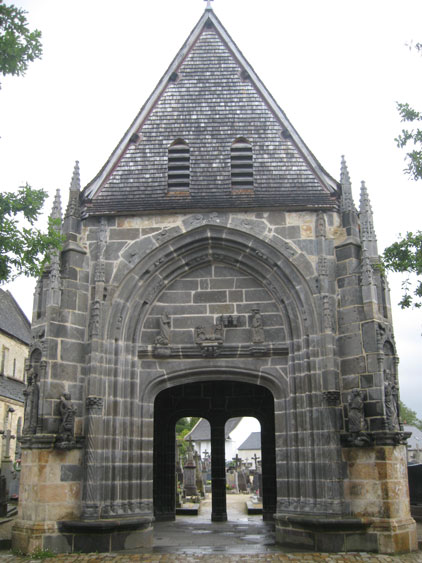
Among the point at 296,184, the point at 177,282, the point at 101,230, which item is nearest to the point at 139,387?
the point at 177,282

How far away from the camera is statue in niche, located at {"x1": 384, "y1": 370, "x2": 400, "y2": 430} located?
10.9 meters

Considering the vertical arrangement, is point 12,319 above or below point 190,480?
above

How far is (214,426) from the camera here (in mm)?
17484

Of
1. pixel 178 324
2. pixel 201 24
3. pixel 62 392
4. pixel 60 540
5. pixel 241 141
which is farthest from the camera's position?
pixel 201 24

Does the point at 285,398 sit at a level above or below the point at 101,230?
below

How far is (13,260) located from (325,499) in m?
6.45

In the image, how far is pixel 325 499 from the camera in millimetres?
10625

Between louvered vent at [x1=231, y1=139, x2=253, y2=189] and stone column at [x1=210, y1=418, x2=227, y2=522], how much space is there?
7294 millimetres

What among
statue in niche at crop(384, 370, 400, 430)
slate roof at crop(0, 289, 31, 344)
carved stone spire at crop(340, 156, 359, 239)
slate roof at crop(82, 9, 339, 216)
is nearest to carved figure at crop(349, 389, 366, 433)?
statue in niche at crop(384, 370, 400, 430)

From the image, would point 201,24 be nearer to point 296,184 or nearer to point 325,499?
point 296,184

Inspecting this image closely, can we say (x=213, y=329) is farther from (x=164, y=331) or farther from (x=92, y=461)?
(x=92, y=461)

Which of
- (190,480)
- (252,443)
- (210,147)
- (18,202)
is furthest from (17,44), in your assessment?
(252,443)

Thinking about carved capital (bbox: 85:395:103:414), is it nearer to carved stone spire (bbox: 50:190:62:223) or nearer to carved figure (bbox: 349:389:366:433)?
carved stone spire (bbox: 50:190:62:223)

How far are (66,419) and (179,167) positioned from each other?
5780 millimetres
